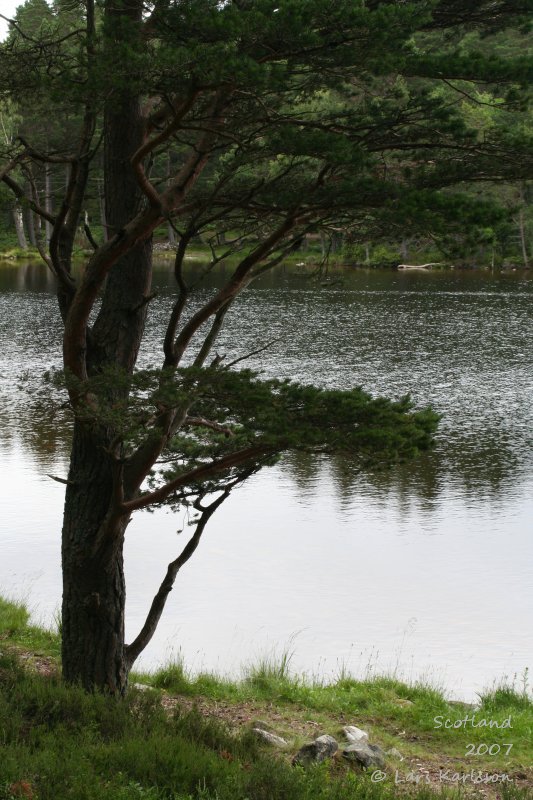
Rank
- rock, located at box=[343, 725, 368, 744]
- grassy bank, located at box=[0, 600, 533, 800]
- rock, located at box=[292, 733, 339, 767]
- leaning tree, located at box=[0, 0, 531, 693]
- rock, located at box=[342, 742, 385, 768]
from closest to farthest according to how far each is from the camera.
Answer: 1. grassy bank, located at box=[0, 600, 533, 800]
2. leaning tree, located at box=[0, 0, 531, 693]
3. rock, located at box=[292, 733, 339, 767]
4. rock, located at box=[342, 742, 385, 768]
5. rock, located at box=[343, 725, 368, 744]

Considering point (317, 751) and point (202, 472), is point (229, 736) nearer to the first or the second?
point (317, 751)

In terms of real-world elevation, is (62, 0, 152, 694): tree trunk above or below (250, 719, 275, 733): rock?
above

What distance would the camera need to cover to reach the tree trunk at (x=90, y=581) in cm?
634

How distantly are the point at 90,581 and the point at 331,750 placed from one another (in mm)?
1914

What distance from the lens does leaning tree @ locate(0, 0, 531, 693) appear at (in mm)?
4797

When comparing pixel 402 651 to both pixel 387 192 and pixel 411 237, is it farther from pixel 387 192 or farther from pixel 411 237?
pixel 387 192

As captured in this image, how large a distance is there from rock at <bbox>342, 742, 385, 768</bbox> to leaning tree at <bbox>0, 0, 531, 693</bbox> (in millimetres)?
1611

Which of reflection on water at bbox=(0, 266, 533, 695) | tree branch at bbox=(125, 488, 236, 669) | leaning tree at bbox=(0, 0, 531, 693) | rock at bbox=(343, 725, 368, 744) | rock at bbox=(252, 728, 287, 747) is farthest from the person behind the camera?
reflection on water at bbox=(0, 266, 533, 695)

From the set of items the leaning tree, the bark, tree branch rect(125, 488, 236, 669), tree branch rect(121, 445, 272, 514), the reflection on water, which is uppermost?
the bark

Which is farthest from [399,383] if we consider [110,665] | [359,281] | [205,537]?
[359,281]

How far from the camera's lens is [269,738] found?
240 inches

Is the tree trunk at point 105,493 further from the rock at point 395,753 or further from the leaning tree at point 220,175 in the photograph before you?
the rock at point 395,753

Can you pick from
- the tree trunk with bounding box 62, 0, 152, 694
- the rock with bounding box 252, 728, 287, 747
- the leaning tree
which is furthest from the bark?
the rock with bounding box 252, 728, 287, 747

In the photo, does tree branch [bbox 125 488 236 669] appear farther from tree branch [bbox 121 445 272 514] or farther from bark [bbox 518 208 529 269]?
bark [bbox 518 208 529 269]
